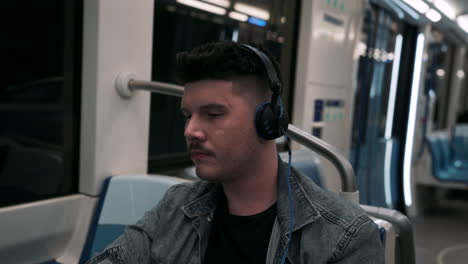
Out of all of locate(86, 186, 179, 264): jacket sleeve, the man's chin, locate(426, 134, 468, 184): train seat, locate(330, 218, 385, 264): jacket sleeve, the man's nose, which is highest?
the man's nose

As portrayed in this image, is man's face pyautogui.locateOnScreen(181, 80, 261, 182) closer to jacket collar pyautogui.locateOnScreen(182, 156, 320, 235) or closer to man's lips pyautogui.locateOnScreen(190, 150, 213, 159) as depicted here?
man's lips pyautogui.locateOnScreen(190, 150, 213, 159)

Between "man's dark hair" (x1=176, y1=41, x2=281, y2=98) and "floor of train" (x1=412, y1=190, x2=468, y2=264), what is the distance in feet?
12.3

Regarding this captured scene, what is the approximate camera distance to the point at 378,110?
5559 millimetres

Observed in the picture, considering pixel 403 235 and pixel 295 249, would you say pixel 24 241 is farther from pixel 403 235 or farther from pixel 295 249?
pixel 403 235

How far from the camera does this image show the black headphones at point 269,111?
112 centimetres

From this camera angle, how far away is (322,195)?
113 cm

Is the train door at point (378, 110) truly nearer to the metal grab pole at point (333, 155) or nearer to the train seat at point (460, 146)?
the train seat at point (460, 146)

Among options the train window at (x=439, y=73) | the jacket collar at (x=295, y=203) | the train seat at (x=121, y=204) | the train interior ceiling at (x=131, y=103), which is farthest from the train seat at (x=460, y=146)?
the jacket collar at (x=295, y=203)

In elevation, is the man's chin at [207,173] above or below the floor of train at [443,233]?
above

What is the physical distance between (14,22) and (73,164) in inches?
28.9

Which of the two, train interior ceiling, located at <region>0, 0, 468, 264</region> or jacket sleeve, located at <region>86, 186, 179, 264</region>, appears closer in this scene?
jacket sleeve, located at <region>86, 186, 179, 264</region>

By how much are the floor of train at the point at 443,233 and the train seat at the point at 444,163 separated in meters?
0.64

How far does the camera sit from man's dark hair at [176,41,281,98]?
1118 millimetres

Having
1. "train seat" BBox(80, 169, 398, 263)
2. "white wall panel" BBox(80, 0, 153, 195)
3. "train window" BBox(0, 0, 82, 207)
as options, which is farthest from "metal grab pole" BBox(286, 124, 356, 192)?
"train window" BBox(0, 0, 82, 207)
